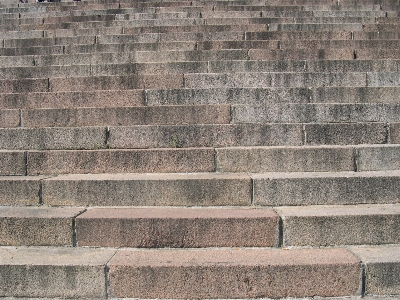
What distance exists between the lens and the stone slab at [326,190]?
12.4ft

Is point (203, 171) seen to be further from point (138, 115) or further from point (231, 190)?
point (138, 115)

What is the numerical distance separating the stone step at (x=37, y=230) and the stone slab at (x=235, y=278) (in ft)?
2.37

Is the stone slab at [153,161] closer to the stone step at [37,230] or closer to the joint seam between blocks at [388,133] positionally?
the stone step at [37,230]

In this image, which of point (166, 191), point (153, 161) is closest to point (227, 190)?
point (166, 191)

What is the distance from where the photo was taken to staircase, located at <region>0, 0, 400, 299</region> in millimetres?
3031

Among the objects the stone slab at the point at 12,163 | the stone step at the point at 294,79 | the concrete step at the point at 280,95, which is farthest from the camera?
the stone step at the point at 294,79

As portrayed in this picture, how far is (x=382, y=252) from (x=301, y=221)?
0.75m

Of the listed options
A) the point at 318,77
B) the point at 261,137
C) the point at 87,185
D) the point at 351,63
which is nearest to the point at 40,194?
the point at 87,185

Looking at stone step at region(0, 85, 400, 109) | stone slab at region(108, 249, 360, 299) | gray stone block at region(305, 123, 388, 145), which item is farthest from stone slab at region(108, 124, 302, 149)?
stone slab at region(108, 249, 360, 299)

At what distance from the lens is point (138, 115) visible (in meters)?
4.89

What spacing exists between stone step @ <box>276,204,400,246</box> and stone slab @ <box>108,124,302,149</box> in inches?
53.7

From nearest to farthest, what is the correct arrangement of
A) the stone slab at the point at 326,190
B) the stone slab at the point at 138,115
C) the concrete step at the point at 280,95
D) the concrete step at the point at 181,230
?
the concrete step at the point at 181,230 < the stone slab at the point at 326,190 < the stone slab at the point at 138,115 < the concrete step at the point at 280,95

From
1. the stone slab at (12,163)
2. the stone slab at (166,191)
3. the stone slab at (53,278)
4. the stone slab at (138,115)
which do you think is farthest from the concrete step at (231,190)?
the stone slab at (138,115)

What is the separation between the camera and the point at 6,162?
429 centimetres
